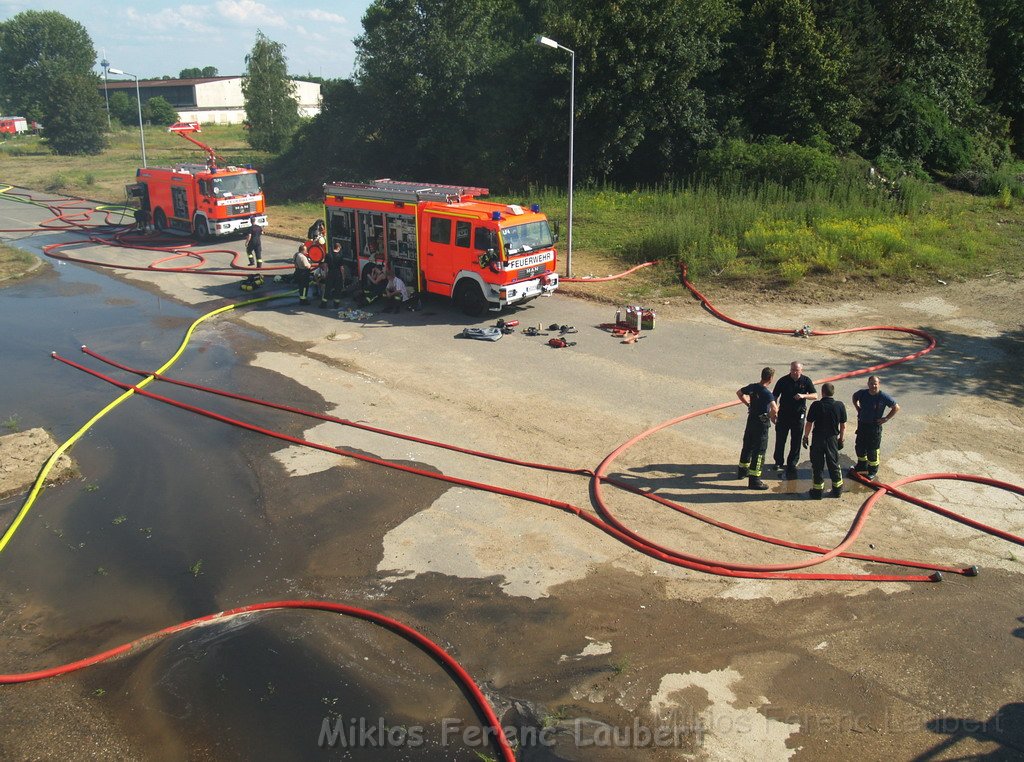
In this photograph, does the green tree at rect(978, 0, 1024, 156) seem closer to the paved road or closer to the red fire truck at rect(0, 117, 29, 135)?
the paved road

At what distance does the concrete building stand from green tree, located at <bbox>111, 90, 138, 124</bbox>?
4337 millimetres

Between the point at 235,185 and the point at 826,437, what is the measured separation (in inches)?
869

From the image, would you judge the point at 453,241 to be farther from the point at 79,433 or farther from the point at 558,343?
the point at 79,433

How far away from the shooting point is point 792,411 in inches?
397

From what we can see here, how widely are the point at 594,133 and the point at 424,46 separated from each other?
895cm

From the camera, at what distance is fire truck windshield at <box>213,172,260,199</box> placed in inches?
1017

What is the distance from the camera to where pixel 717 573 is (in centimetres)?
829

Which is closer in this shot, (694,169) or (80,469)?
(80,469)

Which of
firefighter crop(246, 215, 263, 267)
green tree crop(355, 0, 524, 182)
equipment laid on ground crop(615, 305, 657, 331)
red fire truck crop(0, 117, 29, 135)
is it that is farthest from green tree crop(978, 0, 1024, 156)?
red fire truck crop(0, 117, 29, 135)

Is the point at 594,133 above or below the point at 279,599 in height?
above

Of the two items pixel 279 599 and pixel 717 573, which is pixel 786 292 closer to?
pixel 717 573

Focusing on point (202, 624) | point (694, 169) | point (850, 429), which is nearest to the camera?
point (202, 624)

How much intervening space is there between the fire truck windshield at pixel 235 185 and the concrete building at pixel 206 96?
60200 millimetres

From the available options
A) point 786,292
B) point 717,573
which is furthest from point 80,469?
point 786,292
